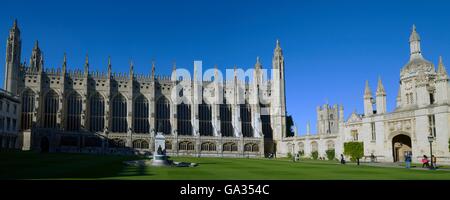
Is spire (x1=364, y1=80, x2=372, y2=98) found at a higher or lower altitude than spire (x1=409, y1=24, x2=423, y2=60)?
lower

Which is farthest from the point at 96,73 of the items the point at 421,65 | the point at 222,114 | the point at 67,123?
the point at 421,65

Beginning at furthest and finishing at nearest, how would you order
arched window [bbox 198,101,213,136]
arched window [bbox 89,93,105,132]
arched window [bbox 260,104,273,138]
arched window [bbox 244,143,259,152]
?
arched window [bbox 260,104,273,138] < arched window [bbox 198,101,213,136] < arched window [bbox 244,143,259,152] < arched window [bbox 89,93,105,132]

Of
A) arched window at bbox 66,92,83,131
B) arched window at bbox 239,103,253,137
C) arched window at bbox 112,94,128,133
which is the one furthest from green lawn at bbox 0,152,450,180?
arched window at bbox 239,103,253,137

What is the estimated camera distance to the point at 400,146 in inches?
1842

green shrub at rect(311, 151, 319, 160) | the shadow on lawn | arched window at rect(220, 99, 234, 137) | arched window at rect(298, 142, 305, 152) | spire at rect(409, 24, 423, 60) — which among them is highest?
spire at rect(409, 24, 423, 60)

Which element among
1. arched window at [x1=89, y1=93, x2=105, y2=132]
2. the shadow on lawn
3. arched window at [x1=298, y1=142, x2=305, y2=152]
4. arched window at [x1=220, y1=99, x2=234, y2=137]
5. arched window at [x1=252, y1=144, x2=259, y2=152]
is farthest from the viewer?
arched window at [x1=220, y1=99, x2=234, y2=137]

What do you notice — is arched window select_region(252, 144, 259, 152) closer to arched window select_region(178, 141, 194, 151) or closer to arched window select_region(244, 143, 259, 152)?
arched window select_region(244, 143, 259, 152)

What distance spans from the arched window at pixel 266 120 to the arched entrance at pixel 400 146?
115 ft

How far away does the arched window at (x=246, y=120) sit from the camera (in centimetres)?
7931

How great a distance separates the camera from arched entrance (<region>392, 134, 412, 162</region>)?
46312mm

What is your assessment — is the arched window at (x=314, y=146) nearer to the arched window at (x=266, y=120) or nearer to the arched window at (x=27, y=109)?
the arched window at (x=266, y=120)

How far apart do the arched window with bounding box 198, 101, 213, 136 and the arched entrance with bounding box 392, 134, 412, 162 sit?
36.8 meters

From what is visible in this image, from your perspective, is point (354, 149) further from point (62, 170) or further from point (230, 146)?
point (62, 170)

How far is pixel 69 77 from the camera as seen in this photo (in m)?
70.6
